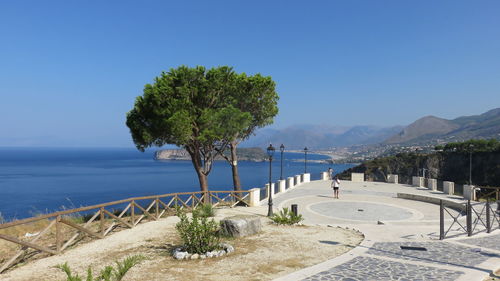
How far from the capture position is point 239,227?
1158 centimetres

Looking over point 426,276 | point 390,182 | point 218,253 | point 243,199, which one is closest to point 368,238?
point 426,276

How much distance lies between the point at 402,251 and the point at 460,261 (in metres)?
1.48

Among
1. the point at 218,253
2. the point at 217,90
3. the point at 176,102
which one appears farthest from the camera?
the point at 217,90

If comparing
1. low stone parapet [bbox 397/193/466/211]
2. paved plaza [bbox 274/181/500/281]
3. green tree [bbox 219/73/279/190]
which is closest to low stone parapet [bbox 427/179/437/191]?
low stone parapet [bbox 397/193/466/211]

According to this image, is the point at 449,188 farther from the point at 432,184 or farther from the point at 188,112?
the point at 188,112

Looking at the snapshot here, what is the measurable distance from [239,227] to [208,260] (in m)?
A: 2.76

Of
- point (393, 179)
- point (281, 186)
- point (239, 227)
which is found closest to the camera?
point (239, 227)

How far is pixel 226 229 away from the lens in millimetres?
11719

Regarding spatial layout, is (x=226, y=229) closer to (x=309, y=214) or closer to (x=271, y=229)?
(x=271, y=229)

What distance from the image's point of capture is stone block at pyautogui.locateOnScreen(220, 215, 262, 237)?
11.6m

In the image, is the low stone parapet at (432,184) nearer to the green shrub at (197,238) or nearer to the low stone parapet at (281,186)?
the low stone parapet at (281,186)

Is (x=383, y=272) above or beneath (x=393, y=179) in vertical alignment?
above

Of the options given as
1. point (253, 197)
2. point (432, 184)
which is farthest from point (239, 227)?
point (432, 184)

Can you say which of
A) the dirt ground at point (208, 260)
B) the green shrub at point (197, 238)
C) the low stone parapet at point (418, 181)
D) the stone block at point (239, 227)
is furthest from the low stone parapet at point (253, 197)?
the low stone parapet at point (418, 181)
